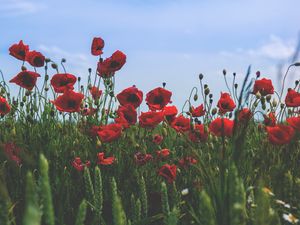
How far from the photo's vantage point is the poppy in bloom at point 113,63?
3.93 meters

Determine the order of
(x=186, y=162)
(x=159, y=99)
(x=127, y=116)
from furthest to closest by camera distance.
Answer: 1. (x=159, y=99)
2. (x=127, y=116)
3. (x=186, y=162)

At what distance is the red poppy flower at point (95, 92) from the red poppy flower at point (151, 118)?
0.94 m

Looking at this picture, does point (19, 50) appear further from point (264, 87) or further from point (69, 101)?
point (264, 87)

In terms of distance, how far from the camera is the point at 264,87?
3.94 m

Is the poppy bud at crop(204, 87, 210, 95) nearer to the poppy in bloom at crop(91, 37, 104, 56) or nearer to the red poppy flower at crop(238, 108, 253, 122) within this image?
the poppy in bloom at crop(91, 37, 104, 56)

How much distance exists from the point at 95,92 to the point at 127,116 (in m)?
1.05

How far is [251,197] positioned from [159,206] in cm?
97

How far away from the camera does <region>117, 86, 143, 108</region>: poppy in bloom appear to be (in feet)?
11.8

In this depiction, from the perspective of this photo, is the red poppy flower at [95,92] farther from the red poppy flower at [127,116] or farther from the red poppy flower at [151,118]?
the red poppy flower at [151,118]

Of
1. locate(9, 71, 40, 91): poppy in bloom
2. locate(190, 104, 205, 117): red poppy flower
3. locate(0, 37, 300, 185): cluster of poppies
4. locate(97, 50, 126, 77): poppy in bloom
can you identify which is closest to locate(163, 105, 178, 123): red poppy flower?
locate(0, 37, 300, 185): cluster of poppies

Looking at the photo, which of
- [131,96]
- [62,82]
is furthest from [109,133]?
[62,82]

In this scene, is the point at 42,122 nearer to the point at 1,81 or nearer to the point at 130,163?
the point at 1,81

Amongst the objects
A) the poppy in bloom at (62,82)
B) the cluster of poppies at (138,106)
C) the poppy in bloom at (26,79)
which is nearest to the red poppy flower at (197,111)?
the cluster of poppies at (138,106)

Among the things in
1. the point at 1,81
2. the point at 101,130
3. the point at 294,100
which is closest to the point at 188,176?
the point at 101,130
